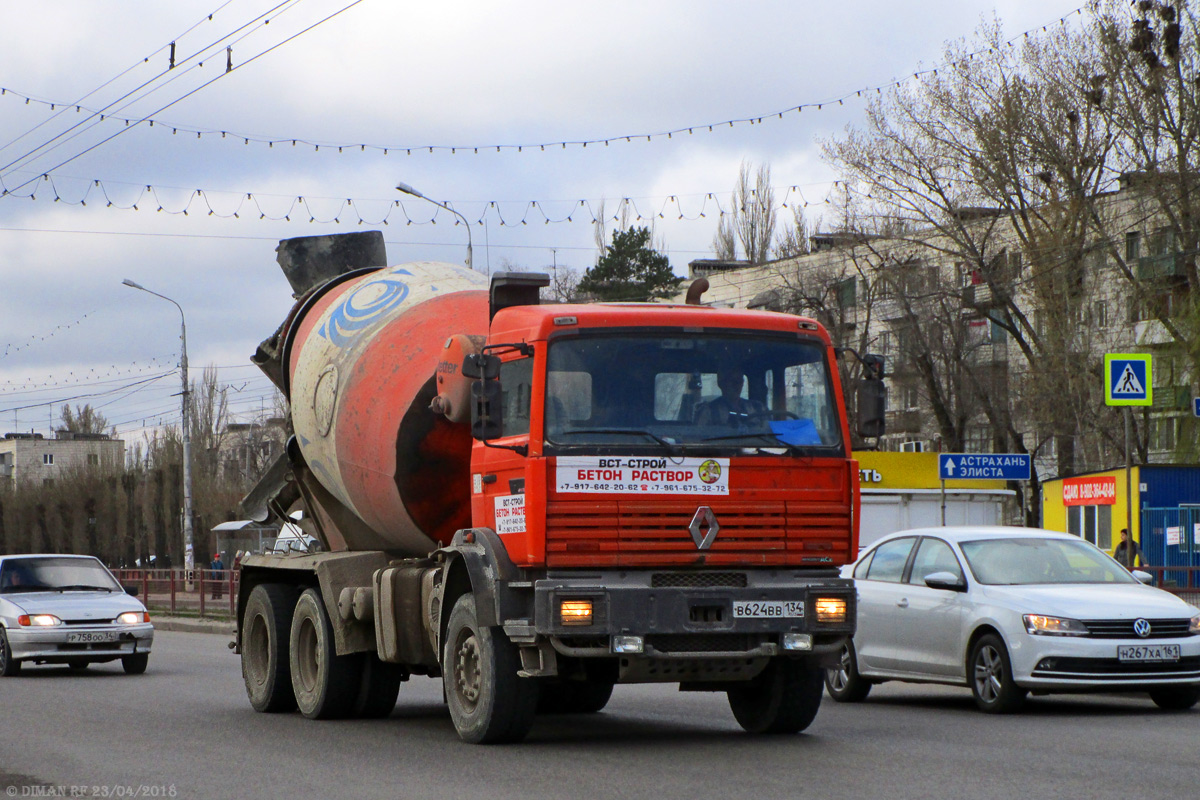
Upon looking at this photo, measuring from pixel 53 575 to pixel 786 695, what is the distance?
12222mm

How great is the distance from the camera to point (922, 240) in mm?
41500

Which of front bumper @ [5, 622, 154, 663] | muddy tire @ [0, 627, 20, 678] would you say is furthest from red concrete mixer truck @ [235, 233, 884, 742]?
muddy tire @ [0, 627, 20, 678]

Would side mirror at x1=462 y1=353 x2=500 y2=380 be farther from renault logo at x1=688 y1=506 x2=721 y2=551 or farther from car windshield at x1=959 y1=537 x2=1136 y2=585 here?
car windshield at x1=959 y1=537 x2=1136 y2=585

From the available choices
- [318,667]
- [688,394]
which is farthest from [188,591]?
[688,394]

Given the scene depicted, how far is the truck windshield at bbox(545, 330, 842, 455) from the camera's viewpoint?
967 centimetres

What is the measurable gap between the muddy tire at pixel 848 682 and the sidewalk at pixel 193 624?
57.5 feet

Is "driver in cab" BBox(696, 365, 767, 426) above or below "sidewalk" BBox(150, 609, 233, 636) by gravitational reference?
above

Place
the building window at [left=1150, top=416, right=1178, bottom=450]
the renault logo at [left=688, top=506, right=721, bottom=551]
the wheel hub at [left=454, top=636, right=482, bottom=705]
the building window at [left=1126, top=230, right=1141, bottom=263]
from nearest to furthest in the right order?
the renault logo at [left=688, top=506, right=721, bottom=551]
the wheel hub at [left=454, top=636, right=482, bottom=705]
the building window at [left=1126, top=230, right=1141, bottom=263]
the building window at [left=1150, top=416, right=1178, bottom=450]

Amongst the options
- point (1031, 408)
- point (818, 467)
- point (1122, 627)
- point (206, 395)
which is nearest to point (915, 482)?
point (1031, 408)

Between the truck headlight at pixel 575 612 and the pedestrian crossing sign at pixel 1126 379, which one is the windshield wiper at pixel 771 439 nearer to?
the truck headlight at pixel 575 612

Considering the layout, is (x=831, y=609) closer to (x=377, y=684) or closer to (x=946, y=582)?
(x=946, y=582)

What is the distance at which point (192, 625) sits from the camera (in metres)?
31.7

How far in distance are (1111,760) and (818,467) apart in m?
2.41

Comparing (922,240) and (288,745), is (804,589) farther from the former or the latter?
(922,240)
